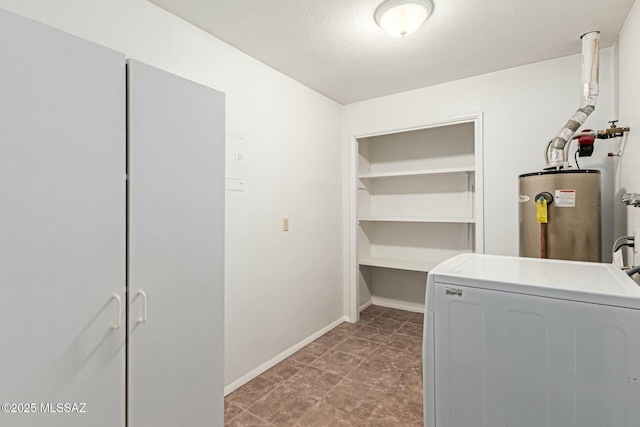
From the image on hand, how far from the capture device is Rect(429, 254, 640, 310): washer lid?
93 centimetres

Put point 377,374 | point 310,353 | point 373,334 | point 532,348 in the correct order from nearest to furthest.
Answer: point 532,348, point 377,374, point 310,353, point 373,334

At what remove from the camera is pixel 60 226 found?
106 centimetres

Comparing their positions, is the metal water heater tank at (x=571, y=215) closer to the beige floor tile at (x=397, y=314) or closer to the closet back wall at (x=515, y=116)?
the closet back wall at (x=515, y=116)

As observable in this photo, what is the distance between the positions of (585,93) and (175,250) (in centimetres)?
271

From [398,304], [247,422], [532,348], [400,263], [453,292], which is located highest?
[453,292]

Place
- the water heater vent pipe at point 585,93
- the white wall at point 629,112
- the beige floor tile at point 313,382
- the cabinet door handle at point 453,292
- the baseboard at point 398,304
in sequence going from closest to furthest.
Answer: the cabinet door handle at point 453,292
the white wall at point 629,112
the water heater vent pipe at point 585,93
the beige floor tile at point 313,382
the baseboard at point 398,304

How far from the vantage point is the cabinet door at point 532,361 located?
35.4 inches

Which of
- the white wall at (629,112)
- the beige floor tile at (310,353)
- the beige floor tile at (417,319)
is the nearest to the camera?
the white wall at (629,112)

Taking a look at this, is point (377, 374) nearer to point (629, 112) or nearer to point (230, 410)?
point (230, 410)

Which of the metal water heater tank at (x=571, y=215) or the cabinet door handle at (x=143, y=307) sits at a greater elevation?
the metal water heater tank at (x=571, y=215)

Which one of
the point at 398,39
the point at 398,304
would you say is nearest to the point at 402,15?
the point at 398,39

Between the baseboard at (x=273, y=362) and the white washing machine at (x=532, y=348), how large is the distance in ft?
5.04

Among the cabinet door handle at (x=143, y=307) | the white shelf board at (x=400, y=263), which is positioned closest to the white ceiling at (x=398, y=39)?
the cabinet door handle at (x=143, y=307)

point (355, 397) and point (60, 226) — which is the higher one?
point (60, 226)
